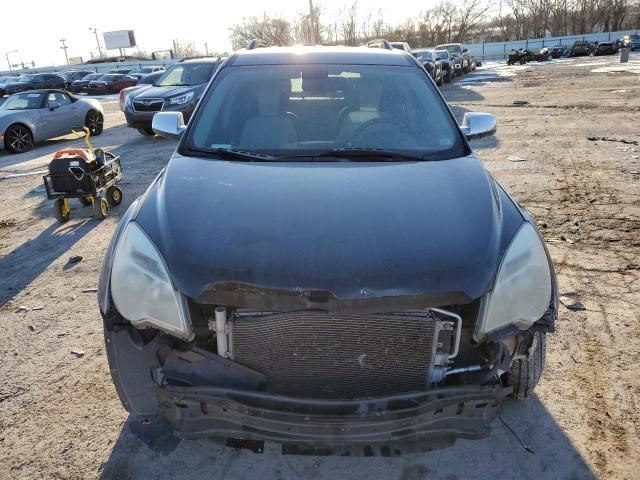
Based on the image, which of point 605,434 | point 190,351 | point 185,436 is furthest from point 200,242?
point 605,434

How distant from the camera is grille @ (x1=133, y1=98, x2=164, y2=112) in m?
11.9

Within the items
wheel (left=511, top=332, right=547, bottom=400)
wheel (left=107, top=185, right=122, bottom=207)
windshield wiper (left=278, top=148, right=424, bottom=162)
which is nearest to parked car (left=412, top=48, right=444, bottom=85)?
wheel (left=107, top=185, right=122, bottom=207)

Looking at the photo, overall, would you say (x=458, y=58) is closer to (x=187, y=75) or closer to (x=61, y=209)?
(x=187, y=75)

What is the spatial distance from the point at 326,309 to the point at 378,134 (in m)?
1.61

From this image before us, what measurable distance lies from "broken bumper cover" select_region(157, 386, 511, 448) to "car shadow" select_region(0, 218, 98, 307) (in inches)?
121

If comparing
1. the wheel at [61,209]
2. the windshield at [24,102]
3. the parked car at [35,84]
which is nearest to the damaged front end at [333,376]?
the wheel at [61,209]

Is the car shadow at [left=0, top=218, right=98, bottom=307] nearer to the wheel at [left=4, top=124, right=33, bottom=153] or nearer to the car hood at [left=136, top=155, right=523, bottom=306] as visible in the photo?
the car hood at [left=136, top=155, right=523, bottom=306]

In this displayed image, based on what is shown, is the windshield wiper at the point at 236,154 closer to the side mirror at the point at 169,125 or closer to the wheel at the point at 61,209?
the side mirror at the point at 169,125

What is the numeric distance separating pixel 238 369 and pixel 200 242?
21.5 inches

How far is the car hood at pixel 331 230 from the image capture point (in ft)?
6.16

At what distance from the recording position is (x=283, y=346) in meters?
1.97

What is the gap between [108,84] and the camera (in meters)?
31.9

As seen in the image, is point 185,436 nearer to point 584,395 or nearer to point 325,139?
point 325,139

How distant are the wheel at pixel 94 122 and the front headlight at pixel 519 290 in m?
14.0
